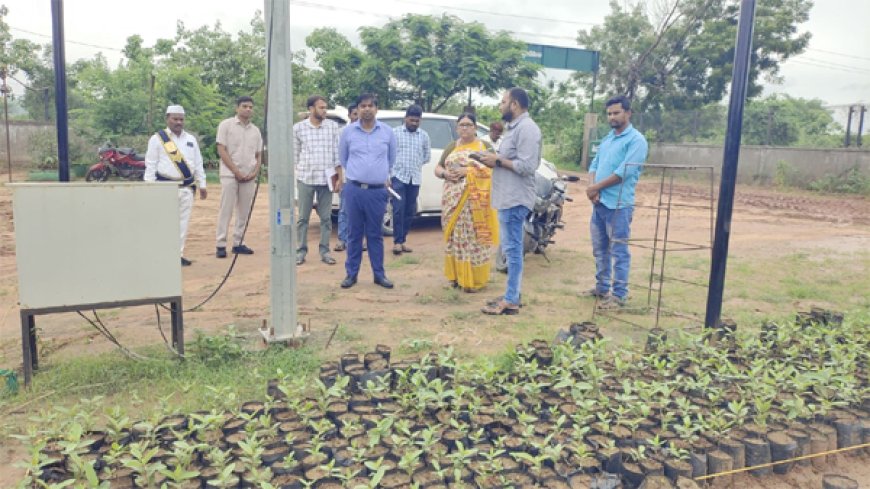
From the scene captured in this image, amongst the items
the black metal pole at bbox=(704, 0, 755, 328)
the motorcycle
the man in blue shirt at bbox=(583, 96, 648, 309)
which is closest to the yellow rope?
the black metal pole at bbox=(704, 0, 755, 328)

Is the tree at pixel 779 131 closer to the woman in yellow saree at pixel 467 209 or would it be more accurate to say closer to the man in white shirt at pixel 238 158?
the woman in yellow saree at pixel 467 209

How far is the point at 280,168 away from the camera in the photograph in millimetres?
3842

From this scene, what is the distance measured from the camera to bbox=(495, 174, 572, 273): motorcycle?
6.77 metres

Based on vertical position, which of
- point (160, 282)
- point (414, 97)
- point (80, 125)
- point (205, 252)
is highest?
point (414, 97)

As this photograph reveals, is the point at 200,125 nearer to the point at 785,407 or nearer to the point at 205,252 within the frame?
the point at 205,252

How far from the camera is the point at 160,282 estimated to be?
3572 millimetres

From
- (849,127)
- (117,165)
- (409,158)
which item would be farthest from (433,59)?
(409,158)

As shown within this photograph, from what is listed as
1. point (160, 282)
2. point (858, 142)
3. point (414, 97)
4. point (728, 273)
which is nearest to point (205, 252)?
point (160, 282)

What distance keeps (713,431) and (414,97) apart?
685 inches

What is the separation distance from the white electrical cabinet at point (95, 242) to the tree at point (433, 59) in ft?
50.7

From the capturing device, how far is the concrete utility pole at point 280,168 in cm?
374

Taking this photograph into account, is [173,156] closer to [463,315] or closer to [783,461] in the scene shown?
[463,315]

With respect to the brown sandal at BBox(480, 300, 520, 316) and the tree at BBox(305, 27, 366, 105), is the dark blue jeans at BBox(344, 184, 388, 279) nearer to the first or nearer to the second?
the brown sandal at BBox(480, 300, 520, 316)

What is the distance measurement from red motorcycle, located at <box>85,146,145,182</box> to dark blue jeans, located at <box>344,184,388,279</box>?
880cm
